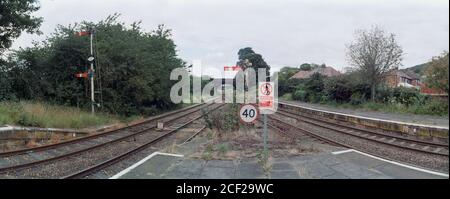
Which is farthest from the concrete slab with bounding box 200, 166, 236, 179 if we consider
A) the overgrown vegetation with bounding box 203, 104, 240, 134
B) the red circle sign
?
the overgrown vegetation with bounding box 203, 104, 240, 134

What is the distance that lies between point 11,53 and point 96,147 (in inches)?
417

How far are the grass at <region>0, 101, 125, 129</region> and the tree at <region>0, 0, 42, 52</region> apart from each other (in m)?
3.79

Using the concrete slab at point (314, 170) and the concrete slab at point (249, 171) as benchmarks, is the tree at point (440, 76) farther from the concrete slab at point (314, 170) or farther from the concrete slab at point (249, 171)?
the concrete slab at point (249, 171)

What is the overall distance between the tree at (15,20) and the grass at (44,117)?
3794 mm

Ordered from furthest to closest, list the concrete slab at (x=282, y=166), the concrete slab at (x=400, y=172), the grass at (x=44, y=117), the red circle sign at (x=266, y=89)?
the grass at (x=44, y=117) → the red circle sign at (x=266, y=89) → the concrete slab at (x=282, y=166) → the concrete slab at (x=400, y=172)

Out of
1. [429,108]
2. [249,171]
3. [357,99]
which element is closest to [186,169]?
[249,171]

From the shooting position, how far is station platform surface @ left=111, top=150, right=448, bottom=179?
21.4 ft

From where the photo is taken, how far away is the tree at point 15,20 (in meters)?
16.2

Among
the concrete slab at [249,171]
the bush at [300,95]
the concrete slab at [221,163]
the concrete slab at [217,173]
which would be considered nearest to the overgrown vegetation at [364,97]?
the bush at [300,95]

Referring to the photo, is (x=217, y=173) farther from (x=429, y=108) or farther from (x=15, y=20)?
(x=429, y=108)

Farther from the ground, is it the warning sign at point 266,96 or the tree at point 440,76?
the tree at point 440,76
